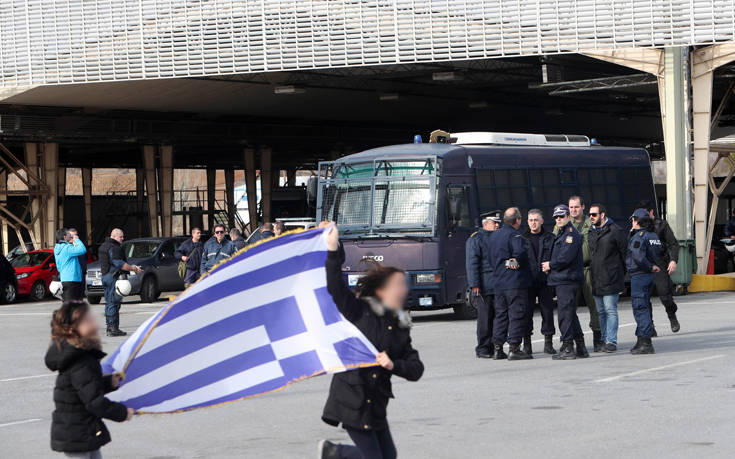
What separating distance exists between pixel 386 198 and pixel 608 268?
7.05m

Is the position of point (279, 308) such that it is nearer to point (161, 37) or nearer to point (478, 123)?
point (161, 37)

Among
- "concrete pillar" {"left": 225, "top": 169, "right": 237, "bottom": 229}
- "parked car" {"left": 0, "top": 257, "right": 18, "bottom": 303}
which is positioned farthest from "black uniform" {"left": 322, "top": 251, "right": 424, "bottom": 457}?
"concrete pillar" {"left": 225, "top": 169, "right": 237, "bottom": 229}

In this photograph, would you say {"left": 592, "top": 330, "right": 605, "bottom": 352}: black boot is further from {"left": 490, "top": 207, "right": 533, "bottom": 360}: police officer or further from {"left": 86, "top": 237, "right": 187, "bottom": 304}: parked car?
{"left": 86, "top": 237, "right": 187, "bottom": 304}: parked car

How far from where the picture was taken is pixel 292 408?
10719 mm

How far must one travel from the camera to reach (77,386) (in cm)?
583

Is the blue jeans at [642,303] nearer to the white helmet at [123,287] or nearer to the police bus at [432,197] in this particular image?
the police bus at [432,197]

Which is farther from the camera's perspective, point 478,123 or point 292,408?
point 478,123

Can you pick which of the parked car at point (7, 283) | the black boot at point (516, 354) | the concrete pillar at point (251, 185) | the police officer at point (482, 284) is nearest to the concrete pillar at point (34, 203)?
the parked car at point (7, 283)

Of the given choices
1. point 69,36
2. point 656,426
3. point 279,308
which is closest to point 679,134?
point 69,36

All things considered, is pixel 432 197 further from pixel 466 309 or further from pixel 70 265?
pixel 70 265

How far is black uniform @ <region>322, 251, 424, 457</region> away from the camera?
5.70 m

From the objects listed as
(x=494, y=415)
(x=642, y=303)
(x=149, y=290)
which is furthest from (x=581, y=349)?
(x=149, y=290)

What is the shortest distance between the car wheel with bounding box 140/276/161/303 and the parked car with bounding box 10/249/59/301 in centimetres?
360

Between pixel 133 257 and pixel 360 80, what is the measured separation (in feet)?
33.1
